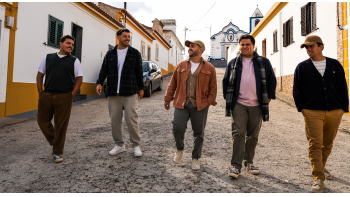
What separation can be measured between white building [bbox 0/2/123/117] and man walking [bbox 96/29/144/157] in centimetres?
464

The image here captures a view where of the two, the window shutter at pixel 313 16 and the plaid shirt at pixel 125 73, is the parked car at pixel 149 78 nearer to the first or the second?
the plaid shirt at pixel 125 73

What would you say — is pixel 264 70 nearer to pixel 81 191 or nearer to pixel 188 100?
pixel 188 100

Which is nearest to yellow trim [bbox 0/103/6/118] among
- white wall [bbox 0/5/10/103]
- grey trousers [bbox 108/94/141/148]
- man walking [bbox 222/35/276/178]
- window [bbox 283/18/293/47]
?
white wall [bbox 0/5/10/103]

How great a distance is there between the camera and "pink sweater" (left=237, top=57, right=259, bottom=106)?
311 centimetres

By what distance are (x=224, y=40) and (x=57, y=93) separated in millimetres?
44102

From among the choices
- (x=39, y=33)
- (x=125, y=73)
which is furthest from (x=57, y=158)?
(x=39, y=33)

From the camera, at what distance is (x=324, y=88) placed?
282cm

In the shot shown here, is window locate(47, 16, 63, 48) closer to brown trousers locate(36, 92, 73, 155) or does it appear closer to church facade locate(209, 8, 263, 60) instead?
brown trousers locate(36, 92, 73, 155)

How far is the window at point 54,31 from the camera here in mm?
8648

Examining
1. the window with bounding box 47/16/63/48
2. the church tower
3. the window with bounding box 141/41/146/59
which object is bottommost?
the window with bounding box 47/16/63/48

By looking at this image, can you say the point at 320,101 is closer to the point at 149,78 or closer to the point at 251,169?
the point at 251,169

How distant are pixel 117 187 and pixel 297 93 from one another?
2.44 metres

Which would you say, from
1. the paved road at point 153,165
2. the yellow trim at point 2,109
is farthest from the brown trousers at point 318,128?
the yellow trim at point 2,109

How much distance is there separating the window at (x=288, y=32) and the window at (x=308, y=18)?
136cm
